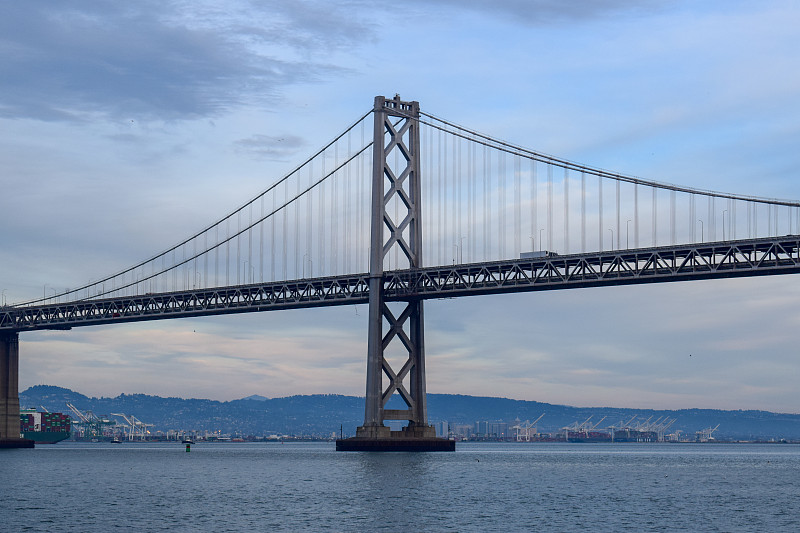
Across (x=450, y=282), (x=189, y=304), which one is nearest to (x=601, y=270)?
(x=450, y=282)

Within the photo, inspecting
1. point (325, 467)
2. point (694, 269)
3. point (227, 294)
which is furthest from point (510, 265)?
point (227, 294)

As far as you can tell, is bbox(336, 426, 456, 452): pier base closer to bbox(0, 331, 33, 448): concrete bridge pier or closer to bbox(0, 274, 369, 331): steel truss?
bbox(0, 274, 369, 331): steel truss

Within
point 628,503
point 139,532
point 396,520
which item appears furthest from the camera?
point 628,503

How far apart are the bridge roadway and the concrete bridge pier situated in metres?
1.67

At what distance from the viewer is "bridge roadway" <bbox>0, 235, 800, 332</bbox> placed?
74188 mm

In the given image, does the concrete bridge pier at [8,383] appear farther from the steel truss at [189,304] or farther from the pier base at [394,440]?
the pier base at [394,440]

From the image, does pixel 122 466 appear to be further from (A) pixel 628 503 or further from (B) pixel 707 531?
(B) pixel 707 531

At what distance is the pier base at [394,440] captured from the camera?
8462 centimetres

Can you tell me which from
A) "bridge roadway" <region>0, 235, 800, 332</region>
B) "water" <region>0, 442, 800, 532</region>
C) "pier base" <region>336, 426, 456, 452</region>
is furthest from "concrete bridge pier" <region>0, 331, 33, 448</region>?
"pier base" <region>336, 426, 456, 452</region>

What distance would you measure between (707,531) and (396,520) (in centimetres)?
1085

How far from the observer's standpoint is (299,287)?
94812 millimetres

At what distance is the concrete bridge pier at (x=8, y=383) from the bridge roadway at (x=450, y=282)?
A: 1.67m

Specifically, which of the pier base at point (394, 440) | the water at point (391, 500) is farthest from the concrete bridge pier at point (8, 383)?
the pier base at point (394, 440)

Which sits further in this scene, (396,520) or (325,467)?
(325,467)
